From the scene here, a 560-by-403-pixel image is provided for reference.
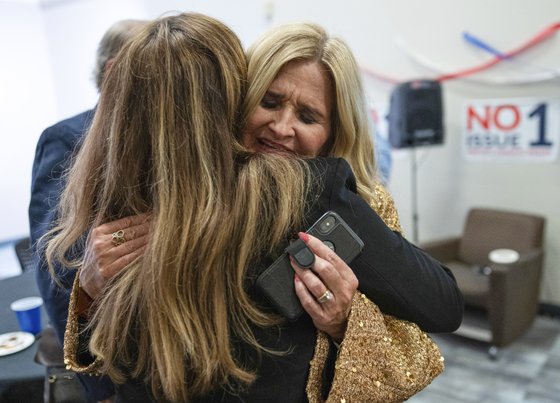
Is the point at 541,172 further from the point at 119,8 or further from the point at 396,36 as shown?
the point at 119,8

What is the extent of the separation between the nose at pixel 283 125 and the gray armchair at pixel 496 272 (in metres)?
2.37

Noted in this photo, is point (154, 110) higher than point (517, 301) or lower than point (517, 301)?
higher

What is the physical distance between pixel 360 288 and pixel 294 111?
0.43 m

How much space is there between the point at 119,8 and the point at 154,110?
625 cm

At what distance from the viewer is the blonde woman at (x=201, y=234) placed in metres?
0.77

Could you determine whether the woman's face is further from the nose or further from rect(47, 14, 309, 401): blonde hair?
rect(47, 14, 309, 401): blonde hair

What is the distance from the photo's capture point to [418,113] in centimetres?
392

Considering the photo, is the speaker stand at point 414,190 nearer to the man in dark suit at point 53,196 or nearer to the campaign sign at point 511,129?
the campaign sign at point 511,129

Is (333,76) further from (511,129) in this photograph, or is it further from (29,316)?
(511,129)

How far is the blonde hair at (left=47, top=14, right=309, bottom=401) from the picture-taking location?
76cm

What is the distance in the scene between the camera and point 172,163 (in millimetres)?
769

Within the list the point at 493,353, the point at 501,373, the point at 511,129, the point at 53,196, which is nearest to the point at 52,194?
the point at 53,196

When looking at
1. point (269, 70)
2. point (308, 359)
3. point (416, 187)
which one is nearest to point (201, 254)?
point (308, 359)

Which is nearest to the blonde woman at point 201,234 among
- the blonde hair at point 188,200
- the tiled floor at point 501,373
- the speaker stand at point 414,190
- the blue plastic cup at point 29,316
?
the blonde hair at point 188,200
